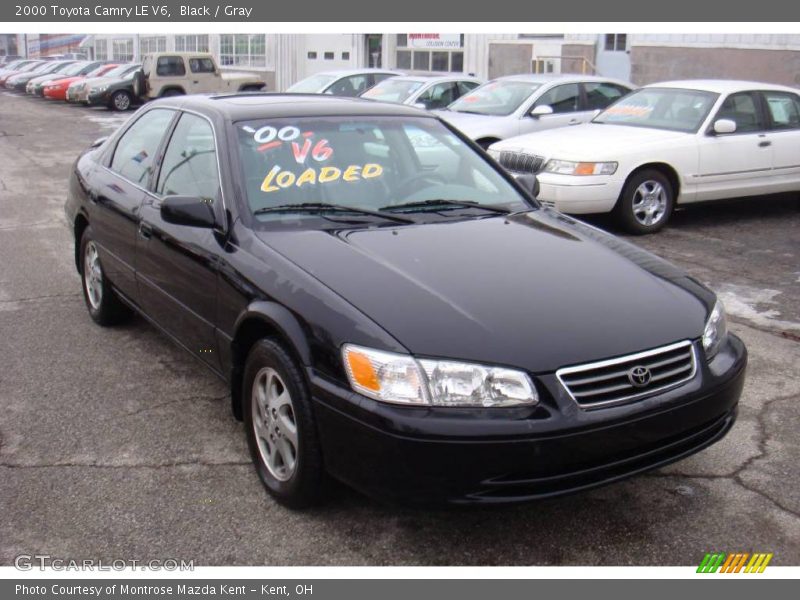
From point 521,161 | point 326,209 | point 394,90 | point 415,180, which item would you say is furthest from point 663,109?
point 326,209

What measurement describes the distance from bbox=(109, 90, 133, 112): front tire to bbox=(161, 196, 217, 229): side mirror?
26884 millimetres

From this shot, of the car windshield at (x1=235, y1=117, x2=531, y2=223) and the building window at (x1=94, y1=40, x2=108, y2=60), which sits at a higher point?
the building window at (x1=94, y1=40, x2=108, y2=60)

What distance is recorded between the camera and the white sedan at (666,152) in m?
8.66

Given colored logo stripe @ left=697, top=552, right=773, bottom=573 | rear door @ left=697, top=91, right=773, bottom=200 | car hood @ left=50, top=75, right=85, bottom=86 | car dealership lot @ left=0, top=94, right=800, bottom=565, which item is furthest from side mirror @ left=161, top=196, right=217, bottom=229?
car hood @ left=50, top=75, right=85, bottom=86

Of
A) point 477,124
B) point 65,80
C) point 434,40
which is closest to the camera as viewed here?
point 477,124

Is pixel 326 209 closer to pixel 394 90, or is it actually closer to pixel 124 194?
pixel 124 194

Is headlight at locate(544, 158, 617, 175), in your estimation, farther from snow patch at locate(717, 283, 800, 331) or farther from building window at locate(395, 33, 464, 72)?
building window at locate(395, 33, 464, 72)

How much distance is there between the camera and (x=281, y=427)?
3.51m

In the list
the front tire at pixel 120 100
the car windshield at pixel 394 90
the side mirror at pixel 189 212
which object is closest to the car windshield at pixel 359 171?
the side mirror at pixel 189 212

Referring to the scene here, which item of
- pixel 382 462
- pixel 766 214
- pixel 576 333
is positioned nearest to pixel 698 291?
pixel 576 333

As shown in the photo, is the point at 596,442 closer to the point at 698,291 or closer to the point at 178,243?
the point at 698,291

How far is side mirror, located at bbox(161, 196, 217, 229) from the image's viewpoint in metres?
3.99

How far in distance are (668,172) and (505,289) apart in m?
6.23
